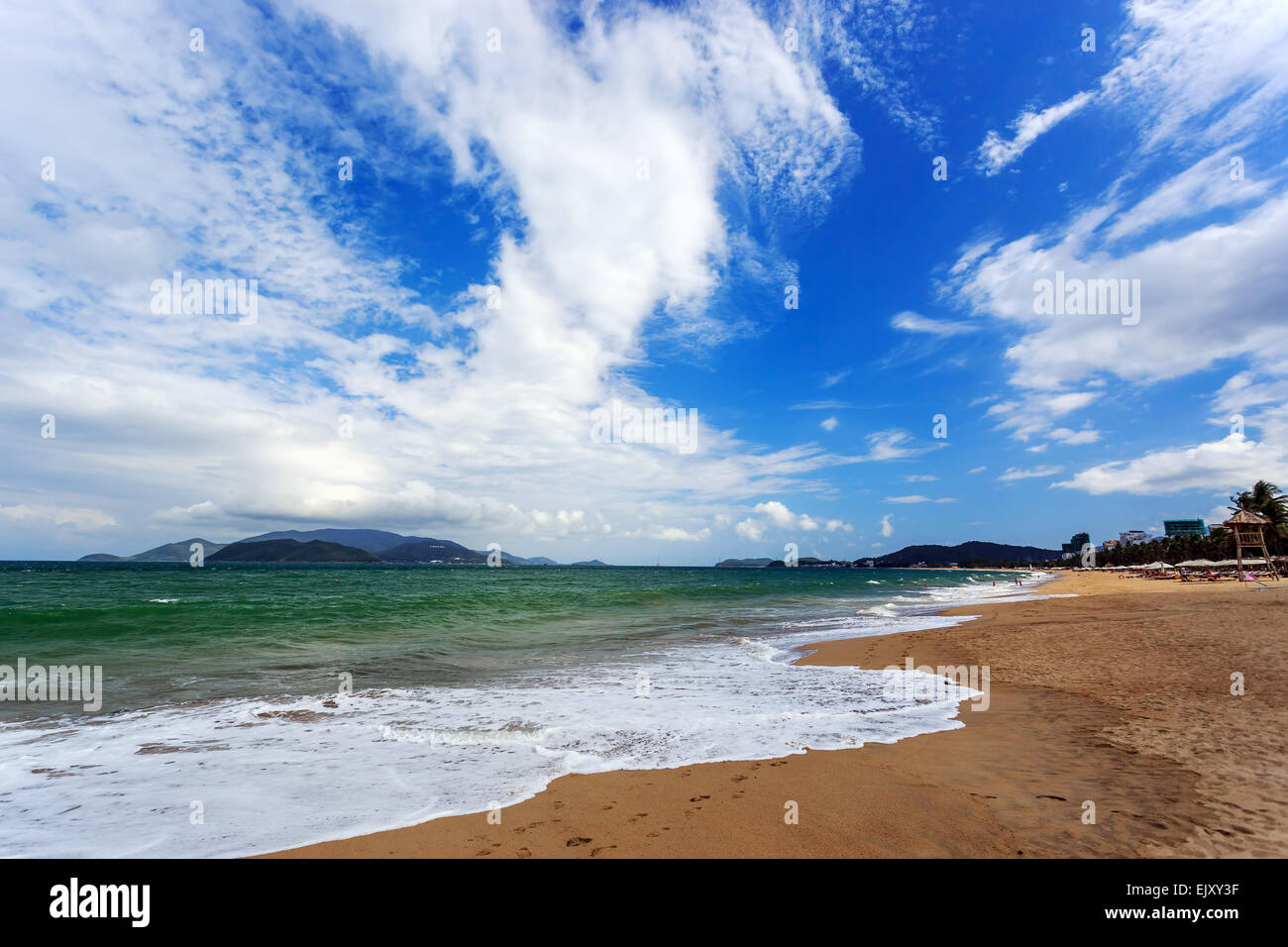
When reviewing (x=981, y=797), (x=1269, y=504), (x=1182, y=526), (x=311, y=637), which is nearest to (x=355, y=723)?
(x=981, y=797)

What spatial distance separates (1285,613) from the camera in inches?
788

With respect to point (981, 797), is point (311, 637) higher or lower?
lower

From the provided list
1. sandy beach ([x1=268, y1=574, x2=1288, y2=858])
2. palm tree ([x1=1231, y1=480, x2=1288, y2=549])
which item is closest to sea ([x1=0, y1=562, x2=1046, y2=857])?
sandy beach ([x1=268, y1=574, x2=1288, y2=858])

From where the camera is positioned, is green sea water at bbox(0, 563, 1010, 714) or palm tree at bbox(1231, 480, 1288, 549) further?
palm tree at bbox(1231, 480, 1288, 549)

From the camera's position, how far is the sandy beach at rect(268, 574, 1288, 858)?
4.75 meters

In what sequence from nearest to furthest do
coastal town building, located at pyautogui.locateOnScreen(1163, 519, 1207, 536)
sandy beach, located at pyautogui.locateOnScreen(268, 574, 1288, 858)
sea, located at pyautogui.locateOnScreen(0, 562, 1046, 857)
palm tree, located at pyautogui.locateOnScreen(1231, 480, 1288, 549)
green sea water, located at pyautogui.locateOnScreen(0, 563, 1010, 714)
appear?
sandy beach, located at pyautogui.locateOnScreen(268, 574, 1288, 858) → sea, located at pyautogui.locateOnScreen(0, 562, 1046, 857) → green sea water, located at pyautogui.locateOnScreen(0, 563, 1010, 714) → palm tree, located at pyautogui.locateOnScreen(1231, 480, 1288, 549) → coastal town building, located at pyautogui.locateOnScreen(1163, 519, 1207, 536)

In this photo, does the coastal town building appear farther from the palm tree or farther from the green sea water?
the green sea water

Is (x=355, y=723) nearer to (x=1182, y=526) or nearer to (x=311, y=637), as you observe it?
(x=311, y=637)

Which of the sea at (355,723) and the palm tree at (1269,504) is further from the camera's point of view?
the palm tree at (1269,504)

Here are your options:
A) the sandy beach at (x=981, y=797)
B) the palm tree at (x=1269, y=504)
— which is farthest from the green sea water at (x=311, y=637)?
the palm tree at (x=1269, y=504)

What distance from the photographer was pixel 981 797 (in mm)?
5656

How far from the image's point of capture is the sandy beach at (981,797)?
15.6 feet

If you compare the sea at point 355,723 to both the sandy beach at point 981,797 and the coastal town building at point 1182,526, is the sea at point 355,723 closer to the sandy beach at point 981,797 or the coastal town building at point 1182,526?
the sandy beach at point 981,797
